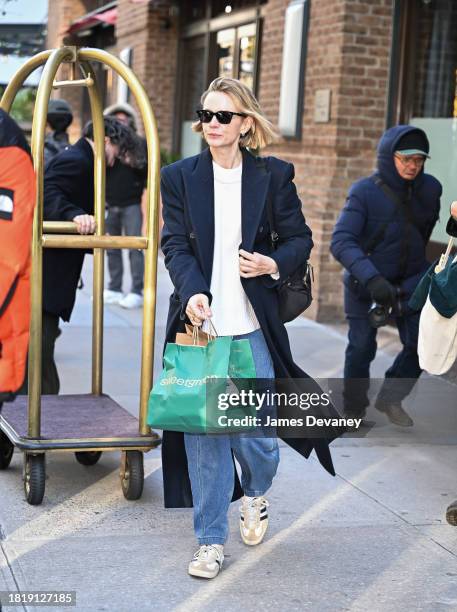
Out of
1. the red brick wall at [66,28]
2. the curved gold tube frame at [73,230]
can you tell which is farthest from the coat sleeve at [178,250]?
the red brick wall at [66,28]

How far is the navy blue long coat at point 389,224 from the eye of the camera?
6.29m

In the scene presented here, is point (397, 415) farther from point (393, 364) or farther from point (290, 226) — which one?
point (290, 226)

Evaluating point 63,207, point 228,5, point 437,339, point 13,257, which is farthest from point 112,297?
point 13,257

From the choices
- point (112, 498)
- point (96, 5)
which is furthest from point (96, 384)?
point (96, 5)

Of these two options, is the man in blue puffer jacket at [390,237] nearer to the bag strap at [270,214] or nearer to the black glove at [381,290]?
the black glove at [381,290]

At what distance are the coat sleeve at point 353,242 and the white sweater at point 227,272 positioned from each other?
1.97 meters

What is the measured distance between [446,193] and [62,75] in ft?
50.6

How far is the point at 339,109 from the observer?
9594 millimetres

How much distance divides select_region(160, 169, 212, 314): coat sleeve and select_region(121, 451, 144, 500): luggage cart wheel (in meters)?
1.05

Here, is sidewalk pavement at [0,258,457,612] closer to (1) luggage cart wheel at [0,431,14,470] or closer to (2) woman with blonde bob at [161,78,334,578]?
(1) luggage cart wheel at [0,431,14,470]

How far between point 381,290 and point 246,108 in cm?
210

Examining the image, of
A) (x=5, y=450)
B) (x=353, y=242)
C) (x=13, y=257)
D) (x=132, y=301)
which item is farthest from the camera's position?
(x=132, y=301)

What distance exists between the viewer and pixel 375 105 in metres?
9.70

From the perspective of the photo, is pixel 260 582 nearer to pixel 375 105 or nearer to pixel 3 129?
pixel 3 129
